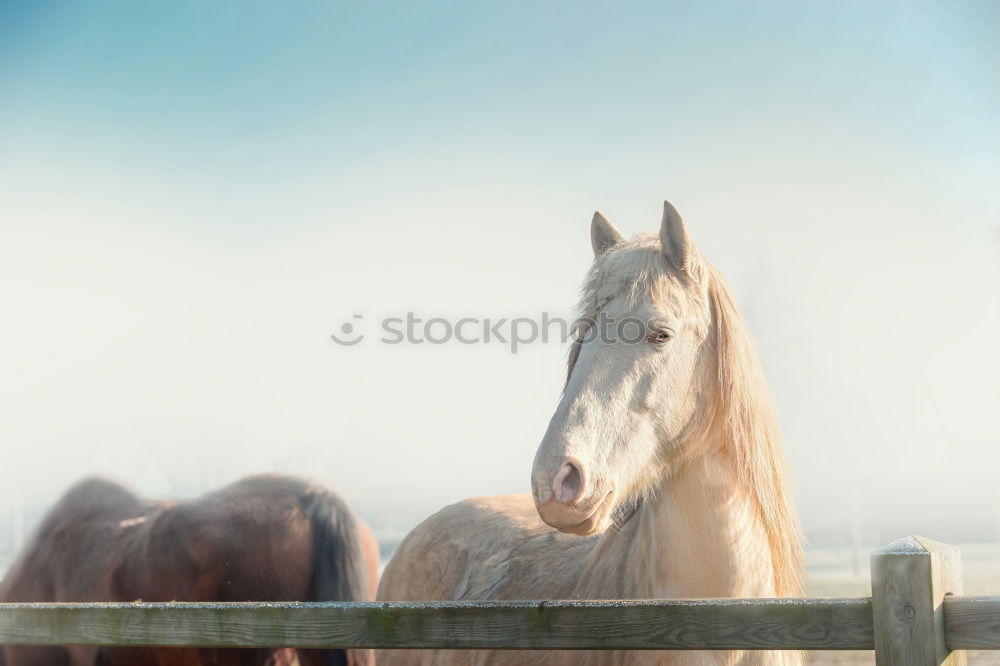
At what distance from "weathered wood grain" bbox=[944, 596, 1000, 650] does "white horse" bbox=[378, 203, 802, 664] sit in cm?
78

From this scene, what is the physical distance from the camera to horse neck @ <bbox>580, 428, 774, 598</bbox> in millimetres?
2424

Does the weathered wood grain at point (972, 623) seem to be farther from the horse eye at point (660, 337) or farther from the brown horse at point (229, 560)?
the brown horse at point (229, 560)

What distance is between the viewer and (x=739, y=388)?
2.54 meters

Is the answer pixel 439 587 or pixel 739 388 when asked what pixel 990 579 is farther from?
pixel 739 388

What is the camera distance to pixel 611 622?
1.81 m

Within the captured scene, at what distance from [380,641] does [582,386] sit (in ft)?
Result: 2.72

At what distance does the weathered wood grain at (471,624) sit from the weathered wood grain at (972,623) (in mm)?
147

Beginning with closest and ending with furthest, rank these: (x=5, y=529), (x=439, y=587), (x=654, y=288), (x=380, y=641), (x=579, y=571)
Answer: (x=380, y=641) < (x=654, y=288) < (x=579, y=571) < (x=439, y=587) < (x=5, y=529)

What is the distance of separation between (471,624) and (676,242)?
1.28 metres

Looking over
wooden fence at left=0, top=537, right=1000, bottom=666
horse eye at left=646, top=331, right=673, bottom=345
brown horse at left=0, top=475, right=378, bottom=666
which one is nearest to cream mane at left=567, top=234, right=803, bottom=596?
horse eye at left=646, top=331, right=673, bottom=345

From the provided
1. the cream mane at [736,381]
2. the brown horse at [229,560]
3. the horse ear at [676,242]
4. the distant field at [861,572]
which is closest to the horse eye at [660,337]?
the cream mane at [736,381]

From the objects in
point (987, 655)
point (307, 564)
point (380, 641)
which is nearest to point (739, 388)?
point (380, 641)

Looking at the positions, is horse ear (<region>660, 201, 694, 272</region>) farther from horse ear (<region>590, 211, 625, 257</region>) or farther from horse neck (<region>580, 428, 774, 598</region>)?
horse neck (<region>580, 428, 774, 598</region>)

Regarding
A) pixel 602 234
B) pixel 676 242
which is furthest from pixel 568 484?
pixel 602 234
